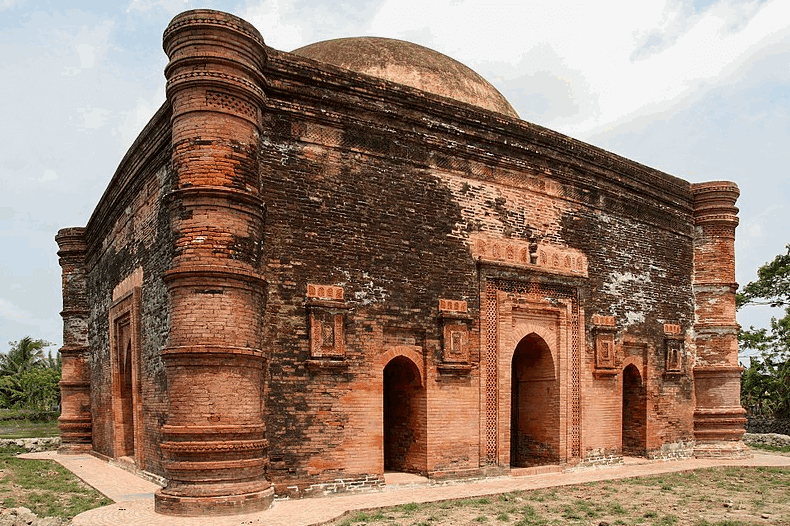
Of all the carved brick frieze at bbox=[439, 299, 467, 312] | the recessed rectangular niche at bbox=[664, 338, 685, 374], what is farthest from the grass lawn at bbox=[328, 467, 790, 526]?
the recessed rectangular niche at bbox=[664, 338, 685, 374]

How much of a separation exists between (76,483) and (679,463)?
9969 millimetres

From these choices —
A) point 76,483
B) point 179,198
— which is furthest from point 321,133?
point 76,483

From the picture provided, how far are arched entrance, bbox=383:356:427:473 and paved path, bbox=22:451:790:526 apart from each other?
1.71ft

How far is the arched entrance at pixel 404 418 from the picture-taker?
10.1 metres

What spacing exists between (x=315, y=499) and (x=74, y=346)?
33.1 feet

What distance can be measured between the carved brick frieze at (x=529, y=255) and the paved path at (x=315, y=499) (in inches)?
124

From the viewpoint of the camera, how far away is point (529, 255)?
1168 cm

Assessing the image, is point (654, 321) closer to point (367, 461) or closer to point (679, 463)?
point (679, 463)

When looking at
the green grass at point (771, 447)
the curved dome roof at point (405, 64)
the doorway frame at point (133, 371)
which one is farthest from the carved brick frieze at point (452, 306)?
the green grass at point (771, 447)

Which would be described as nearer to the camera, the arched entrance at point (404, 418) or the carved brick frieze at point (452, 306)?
the arched entrance at point (404, 418)

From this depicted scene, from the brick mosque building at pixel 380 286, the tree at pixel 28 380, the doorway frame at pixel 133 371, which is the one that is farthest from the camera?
the tree at pixel 28 380

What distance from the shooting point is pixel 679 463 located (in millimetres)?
13445

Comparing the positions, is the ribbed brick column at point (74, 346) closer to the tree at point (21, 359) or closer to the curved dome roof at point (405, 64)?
the curved dome roof at point (405, 64)

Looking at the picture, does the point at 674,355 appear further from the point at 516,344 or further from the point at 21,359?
the point at 21,359
